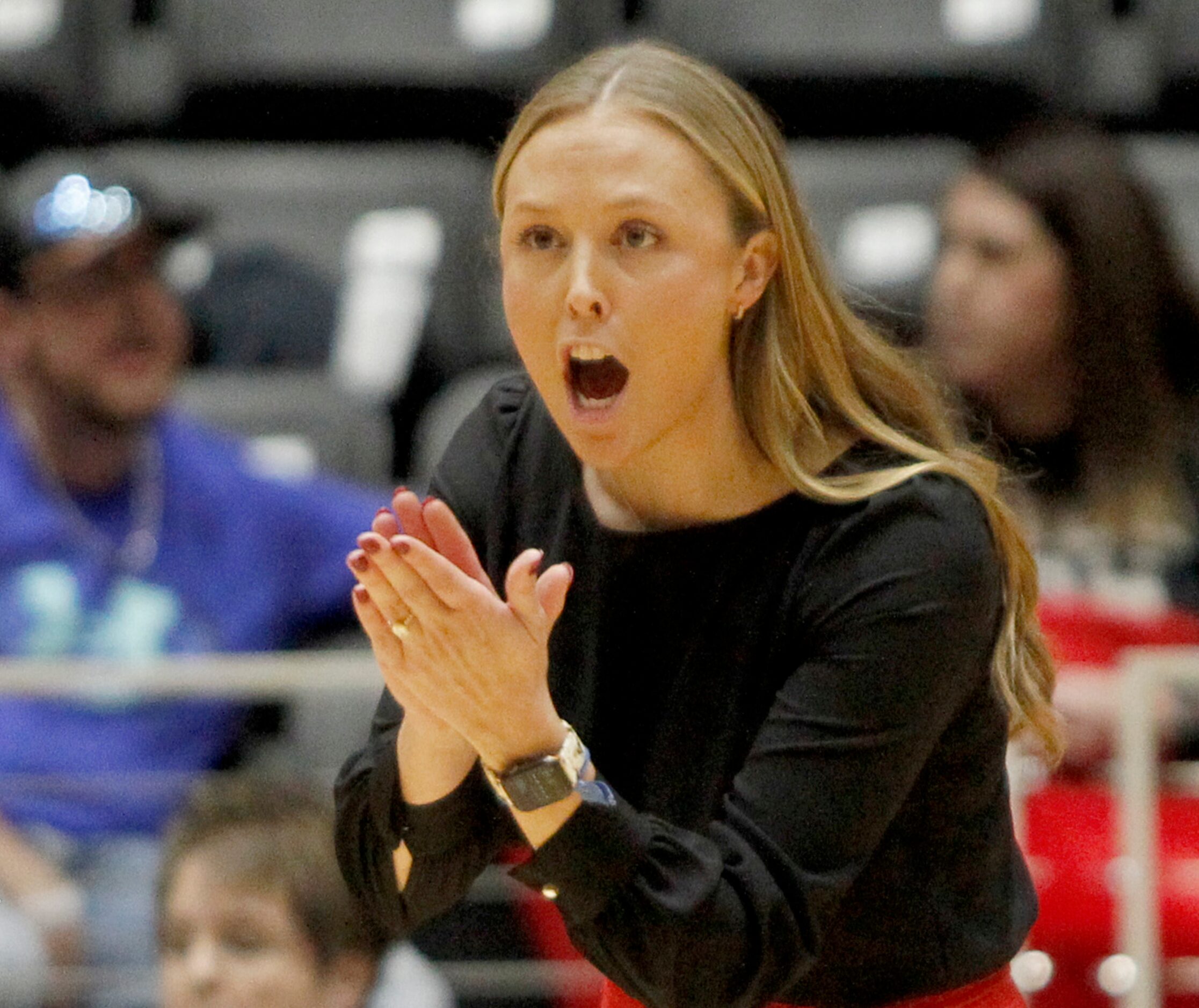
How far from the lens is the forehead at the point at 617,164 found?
0.88 metres

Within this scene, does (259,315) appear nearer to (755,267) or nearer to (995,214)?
(995,214)

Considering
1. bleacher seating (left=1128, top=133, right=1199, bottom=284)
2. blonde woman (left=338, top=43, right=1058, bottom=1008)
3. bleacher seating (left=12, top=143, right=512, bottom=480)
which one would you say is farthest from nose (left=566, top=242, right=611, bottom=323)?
bleacher seating (left=1128, top=133, right=1199, bottom=284)

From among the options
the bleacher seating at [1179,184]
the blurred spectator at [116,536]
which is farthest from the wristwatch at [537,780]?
the bleacher seating at [1179,184]

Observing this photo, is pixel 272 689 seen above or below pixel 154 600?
above

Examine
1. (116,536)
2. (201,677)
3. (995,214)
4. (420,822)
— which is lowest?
(116,536)

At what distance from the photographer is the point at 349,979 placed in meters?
1.72

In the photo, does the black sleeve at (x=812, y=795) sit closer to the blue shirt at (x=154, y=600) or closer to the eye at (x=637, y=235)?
the eye at (x=637, y=235)

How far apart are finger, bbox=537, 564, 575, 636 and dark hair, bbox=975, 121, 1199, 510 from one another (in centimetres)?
139

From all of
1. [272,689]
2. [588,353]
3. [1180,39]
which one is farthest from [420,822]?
[1180,39]

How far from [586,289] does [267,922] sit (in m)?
0.98

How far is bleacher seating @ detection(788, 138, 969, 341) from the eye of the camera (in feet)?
8.68

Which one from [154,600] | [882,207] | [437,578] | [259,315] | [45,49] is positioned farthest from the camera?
[45,49]

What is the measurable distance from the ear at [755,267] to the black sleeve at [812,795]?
4.4 inches

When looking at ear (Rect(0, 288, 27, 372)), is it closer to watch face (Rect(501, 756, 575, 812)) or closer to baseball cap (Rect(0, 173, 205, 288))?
baseball cap (Rect(0, 173, 205, 288))
